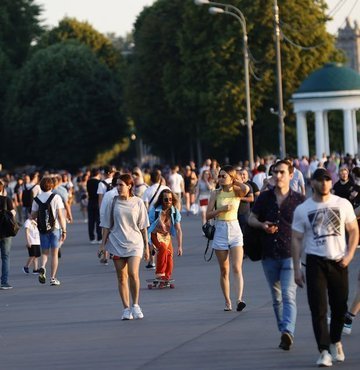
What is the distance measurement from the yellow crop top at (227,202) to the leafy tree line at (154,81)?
59.0 meters

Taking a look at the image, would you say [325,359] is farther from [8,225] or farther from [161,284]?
[8,225]

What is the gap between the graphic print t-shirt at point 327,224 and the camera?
1176 cm

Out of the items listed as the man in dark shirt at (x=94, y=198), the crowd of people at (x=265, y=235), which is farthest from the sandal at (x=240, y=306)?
the man in dark shirt at (x=94, y=198)

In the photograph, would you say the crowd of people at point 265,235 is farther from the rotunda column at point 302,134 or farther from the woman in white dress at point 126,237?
the rotunda column at point 302,134

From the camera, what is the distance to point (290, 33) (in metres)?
78.9

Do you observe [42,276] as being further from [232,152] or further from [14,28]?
[14,28]

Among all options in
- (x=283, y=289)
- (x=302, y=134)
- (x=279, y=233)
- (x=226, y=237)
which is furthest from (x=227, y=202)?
(x=302, y=134)

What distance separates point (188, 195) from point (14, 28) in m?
70.4

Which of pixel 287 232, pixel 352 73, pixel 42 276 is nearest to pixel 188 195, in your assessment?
pixel 42 276

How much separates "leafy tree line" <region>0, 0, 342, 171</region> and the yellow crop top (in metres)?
59.0

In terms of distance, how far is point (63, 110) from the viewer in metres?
99.3

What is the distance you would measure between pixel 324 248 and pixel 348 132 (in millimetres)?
69027

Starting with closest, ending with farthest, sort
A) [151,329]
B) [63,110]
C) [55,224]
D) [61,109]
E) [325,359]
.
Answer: [325,359]
[151,329]
[55,224]
[63,110]
[61,109]

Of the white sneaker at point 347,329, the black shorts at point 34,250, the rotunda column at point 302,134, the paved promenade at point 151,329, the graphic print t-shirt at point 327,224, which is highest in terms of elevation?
the rotunda column at point 302,134
